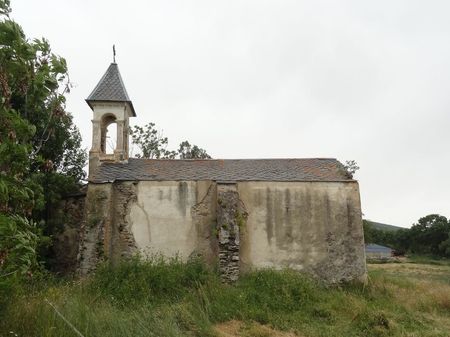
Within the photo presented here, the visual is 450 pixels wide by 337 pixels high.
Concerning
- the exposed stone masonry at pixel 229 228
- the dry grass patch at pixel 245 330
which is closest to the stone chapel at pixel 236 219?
the exposed stone masonry at pixel 229 228

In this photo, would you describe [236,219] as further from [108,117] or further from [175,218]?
[108,117]

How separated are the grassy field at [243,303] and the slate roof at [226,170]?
132 inches

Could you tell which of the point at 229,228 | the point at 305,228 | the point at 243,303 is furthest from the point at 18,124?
the point at 305,228

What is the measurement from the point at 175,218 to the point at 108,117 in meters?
5.99

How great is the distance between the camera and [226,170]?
17.0m

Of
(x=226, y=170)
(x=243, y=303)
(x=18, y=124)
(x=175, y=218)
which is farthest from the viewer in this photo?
(x=226, y=170)

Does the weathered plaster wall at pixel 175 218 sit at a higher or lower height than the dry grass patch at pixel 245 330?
higher

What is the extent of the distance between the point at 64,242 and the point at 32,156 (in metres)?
11.3

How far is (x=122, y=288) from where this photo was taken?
1241 centimetres

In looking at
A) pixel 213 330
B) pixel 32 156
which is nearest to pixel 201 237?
pixel 213 330

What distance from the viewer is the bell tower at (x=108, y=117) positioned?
1745 cm

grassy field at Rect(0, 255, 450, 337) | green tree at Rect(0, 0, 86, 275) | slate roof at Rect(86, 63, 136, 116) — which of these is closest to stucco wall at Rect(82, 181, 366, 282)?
grassy field at Rect(0, 255, 450, 337)

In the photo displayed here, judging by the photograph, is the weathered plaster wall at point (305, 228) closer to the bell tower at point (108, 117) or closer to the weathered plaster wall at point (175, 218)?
the weathered plaster wall at point (175, 218)

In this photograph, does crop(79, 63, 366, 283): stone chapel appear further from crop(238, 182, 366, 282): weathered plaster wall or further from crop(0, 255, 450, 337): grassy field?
crop(0, 255, 450, 337): grassy field
